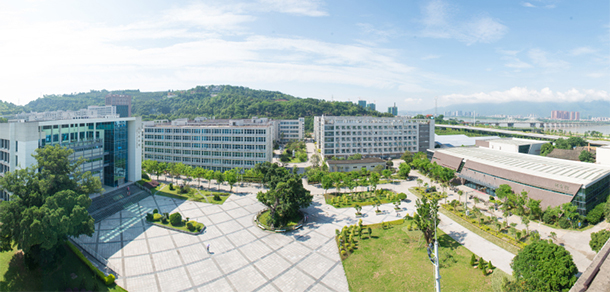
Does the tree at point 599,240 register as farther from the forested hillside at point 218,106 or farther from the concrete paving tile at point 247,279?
the forested hillside at point 218,106

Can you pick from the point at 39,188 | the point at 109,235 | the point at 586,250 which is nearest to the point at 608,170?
the point at 586,250

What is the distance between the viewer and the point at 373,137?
70.8 meters

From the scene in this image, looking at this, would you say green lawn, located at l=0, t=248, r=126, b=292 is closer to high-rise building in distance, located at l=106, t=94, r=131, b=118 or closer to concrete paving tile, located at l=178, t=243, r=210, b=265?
concrete paving tile, located at l=178, t=243, r=210, b=265

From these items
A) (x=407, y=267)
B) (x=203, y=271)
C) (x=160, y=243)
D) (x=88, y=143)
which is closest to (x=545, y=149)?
(x=407, y=267)

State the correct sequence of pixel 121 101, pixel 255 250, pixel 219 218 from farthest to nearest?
pixel 121 101 → pixel 219 218 → pixel 255 250

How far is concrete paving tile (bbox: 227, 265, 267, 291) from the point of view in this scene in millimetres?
19750

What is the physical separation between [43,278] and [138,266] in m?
5.82

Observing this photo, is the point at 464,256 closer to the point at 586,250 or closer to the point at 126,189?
the point at 586,250

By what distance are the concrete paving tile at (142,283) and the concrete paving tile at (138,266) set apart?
2.14ft

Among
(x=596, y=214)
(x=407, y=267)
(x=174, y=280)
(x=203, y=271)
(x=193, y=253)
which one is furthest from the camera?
(x=596, y=214)

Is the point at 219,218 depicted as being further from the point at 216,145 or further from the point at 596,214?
the point at 596,214

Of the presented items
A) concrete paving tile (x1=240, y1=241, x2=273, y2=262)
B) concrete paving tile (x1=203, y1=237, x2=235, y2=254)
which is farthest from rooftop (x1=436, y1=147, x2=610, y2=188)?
concrete paving tile (x1=203, y1=237, x2=235, y2=254)

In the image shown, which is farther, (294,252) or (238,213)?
(238,213)

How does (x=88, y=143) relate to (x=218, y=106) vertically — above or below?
below
